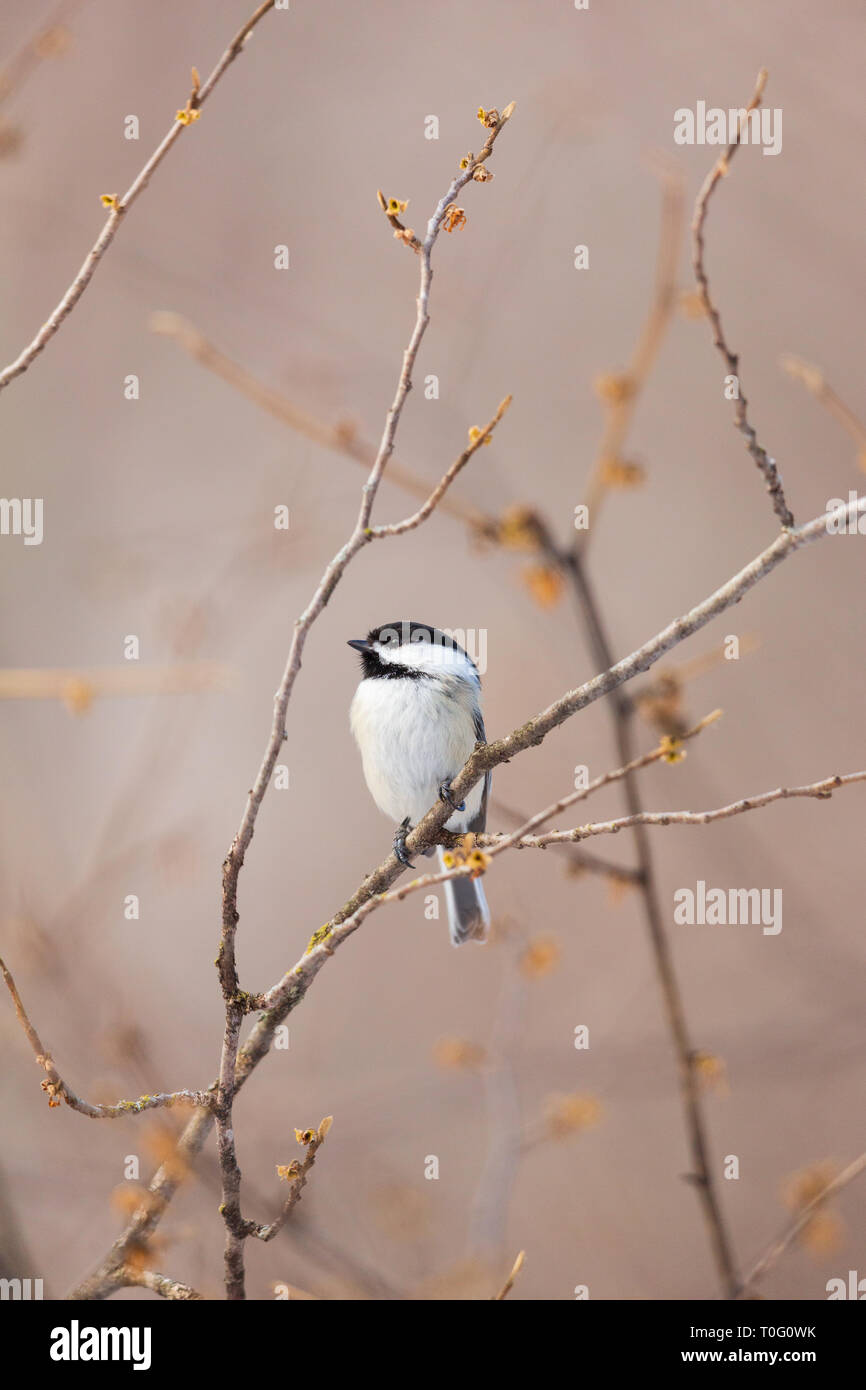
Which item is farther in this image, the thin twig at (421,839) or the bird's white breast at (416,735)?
the bird's white breast at (416,735)

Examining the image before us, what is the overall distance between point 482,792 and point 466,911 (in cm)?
44

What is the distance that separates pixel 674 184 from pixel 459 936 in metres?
1.96

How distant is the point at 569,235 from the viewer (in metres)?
3.92

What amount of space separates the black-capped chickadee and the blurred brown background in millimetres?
300

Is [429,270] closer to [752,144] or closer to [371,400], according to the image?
[371,400]

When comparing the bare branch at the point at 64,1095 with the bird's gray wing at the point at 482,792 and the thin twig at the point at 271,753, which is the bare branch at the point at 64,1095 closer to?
the thin twig at the point at 271,753

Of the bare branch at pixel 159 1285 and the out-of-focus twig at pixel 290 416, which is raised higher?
the out-of-focus twig at pixel 290 416

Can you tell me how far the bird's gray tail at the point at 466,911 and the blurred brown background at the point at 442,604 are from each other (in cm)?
29

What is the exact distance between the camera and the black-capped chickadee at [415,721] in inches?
104

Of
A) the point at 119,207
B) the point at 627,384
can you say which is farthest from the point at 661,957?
the point at 119,207

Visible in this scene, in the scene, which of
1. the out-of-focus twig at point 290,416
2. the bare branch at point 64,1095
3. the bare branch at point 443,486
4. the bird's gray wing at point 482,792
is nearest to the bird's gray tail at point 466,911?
the bird's gray wing at point 482,792

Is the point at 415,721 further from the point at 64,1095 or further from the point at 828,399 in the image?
the point at 64,1095

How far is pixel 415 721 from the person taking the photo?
263 centimetres

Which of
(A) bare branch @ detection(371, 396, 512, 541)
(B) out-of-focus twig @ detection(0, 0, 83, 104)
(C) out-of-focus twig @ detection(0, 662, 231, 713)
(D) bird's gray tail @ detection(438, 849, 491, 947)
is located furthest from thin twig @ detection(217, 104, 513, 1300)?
(D) bird's gray tail @ detection(438, 849, 491, 947)
